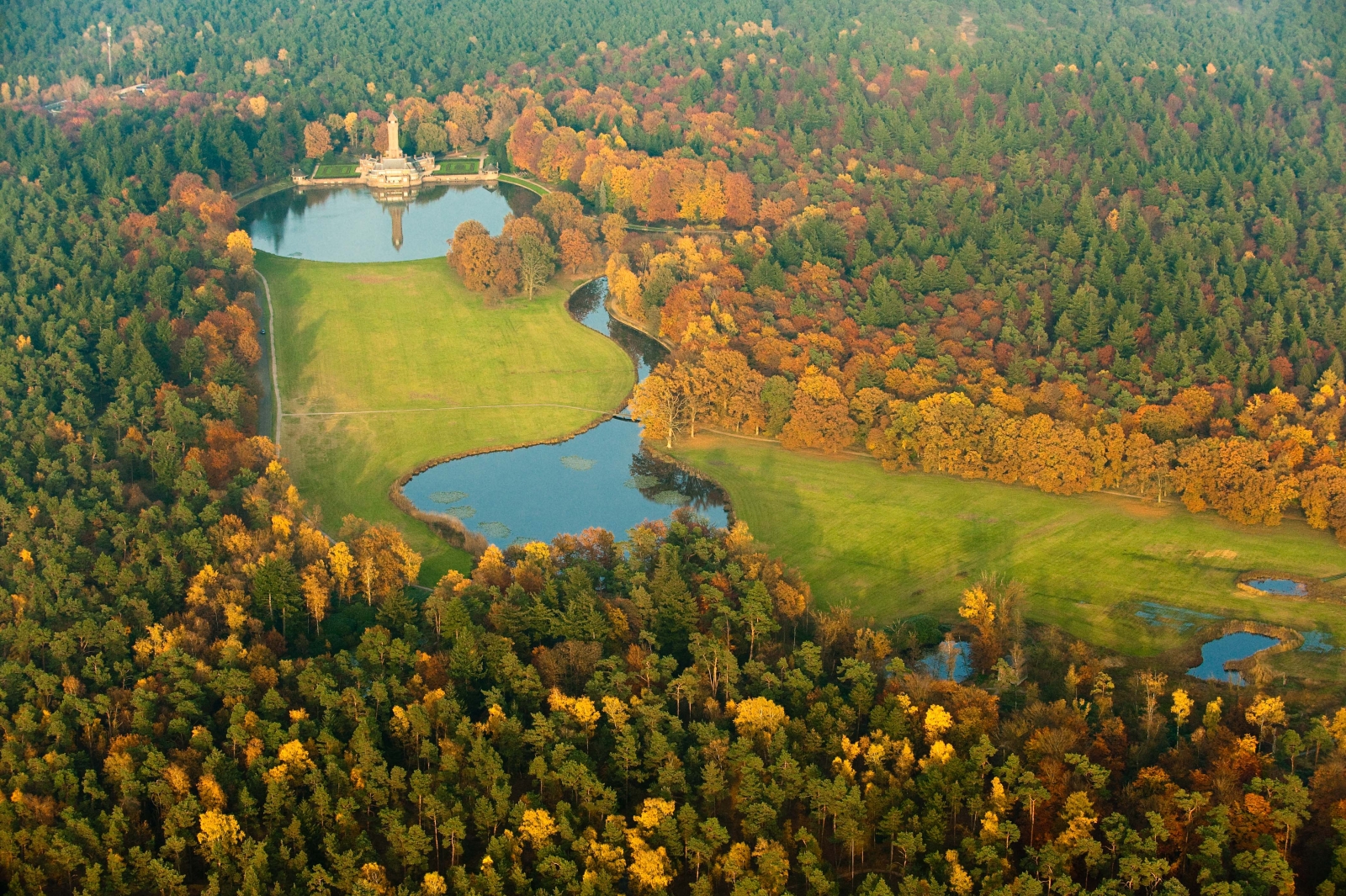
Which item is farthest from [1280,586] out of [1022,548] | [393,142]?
[393,142]

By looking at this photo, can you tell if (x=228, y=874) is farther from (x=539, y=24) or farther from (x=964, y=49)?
(x=539, y=24)

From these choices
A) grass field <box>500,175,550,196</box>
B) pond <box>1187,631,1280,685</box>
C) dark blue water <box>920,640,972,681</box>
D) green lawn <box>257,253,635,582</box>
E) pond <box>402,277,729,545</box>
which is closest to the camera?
dark blue water <box>920,640,972,681</box>

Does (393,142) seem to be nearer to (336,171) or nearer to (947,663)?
(336,171)

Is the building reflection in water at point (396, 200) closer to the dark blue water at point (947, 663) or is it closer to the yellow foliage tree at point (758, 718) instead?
the dark blue water at point (947, 663)

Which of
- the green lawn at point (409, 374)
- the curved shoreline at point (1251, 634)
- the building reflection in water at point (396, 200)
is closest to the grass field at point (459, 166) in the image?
the building reflection in water at point (396, 200)

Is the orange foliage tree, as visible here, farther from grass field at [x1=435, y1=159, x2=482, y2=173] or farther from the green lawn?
grass field at [x1=435, y1=159, x2=482, y2=173]

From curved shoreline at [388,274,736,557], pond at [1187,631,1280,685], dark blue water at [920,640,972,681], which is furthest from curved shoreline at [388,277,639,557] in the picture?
pond at [1187,631,1280,685]
